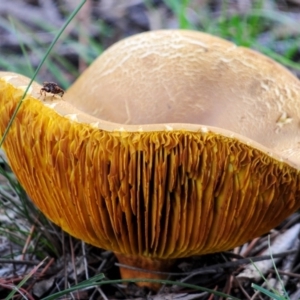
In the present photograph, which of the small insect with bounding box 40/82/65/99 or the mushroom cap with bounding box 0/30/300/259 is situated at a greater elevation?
the small insect with bounding box 40/82/65/99

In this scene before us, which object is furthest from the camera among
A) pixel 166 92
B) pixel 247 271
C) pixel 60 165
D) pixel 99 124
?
pixel 166 92

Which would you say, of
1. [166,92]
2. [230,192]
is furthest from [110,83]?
[230,192]

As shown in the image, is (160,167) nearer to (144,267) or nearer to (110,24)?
(144,267)

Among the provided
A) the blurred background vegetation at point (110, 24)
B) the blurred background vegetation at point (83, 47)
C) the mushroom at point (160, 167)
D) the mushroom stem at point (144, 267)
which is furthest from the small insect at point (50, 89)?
the blurred background vegetation at point (110, 24)

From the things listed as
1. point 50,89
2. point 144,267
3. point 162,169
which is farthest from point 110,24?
point 162,169

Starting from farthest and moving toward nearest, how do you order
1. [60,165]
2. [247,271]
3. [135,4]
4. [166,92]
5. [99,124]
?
[135,4] → [166,92] → [247,271] → [60,165] → [99,124]

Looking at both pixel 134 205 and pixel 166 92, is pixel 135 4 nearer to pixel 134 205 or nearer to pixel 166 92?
pixel 166 92

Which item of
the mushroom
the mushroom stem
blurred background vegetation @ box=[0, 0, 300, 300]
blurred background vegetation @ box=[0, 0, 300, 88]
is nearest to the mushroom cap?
the mushroom

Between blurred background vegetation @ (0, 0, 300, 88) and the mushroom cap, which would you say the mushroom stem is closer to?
the mushroom cap
